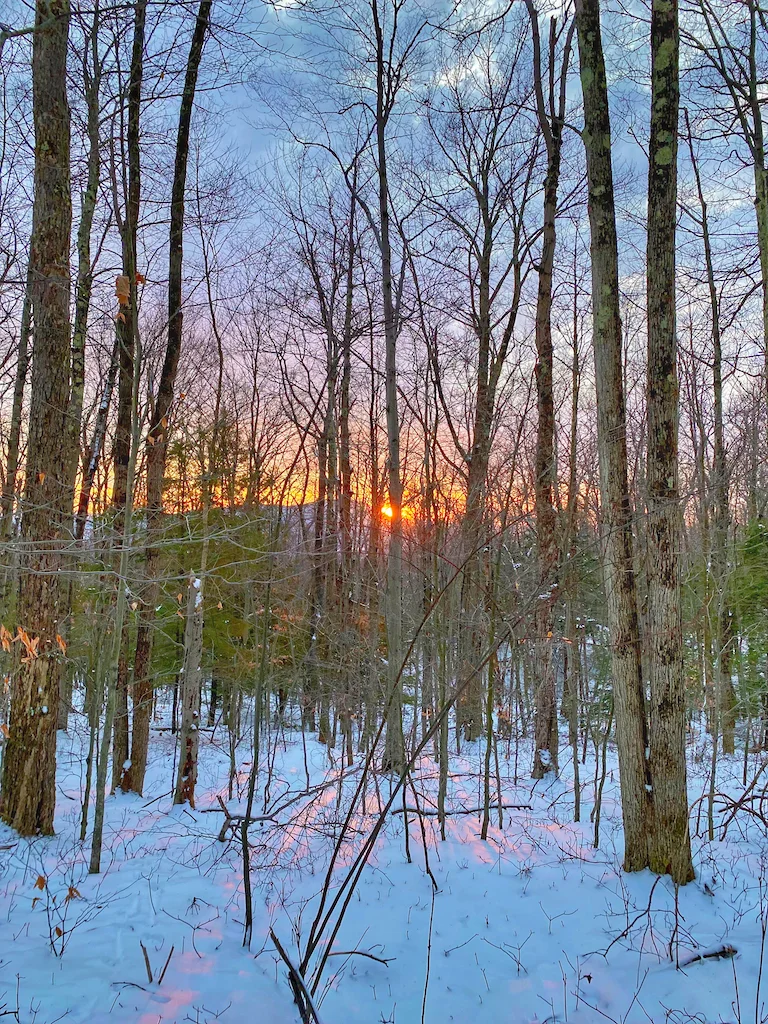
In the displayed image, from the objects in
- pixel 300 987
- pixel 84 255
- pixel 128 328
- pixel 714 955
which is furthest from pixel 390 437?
pixel 300 987

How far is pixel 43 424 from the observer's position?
18.0 ft

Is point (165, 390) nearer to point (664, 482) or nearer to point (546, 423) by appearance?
point (546, 423)

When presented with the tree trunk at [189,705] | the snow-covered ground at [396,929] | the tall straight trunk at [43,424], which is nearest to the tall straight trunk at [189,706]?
the tree trunk at [189,705]

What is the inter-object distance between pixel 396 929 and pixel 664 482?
404 centimetres

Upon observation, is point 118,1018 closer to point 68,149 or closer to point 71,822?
point 71,822

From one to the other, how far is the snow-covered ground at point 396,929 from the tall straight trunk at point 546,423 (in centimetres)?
203

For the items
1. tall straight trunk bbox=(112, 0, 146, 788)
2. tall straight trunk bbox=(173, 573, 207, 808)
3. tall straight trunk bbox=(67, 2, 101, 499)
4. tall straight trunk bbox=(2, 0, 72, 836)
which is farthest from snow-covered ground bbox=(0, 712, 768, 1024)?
tall straight trunk bbox=(67, 2, 101, 499)

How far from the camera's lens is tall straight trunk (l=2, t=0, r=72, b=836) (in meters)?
5.40

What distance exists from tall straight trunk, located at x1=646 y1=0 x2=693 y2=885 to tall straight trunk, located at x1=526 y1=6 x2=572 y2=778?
3051 mm

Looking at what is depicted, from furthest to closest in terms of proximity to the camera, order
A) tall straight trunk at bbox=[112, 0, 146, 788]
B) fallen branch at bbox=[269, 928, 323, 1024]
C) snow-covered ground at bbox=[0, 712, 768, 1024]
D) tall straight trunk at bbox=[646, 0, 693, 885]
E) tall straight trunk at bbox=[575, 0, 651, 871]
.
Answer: tall straight trunk at bbox=[112, 0, 146, 788], tall straight trunk at bbox=[575, 0, 651, 871], tall straight trunk at bbox=[646, 0, 693, 885], snow-covered ground at bbox=[0, 712, 768, 1024], fallen branch at bbox=[269, 928, 323, 1024]

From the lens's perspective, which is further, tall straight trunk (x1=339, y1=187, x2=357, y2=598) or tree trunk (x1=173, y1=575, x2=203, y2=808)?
tall straight trunk (x1=339, y1=187, x2=357, y2=598)

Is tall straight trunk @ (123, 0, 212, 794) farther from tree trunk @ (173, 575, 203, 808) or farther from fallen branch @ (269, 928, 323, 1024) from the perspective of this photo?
fallen branch @ (269, 928, 323, 1024)

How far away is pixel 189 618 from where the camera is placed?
26.9 ft

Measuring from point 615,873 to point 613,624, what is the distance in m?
2.08
